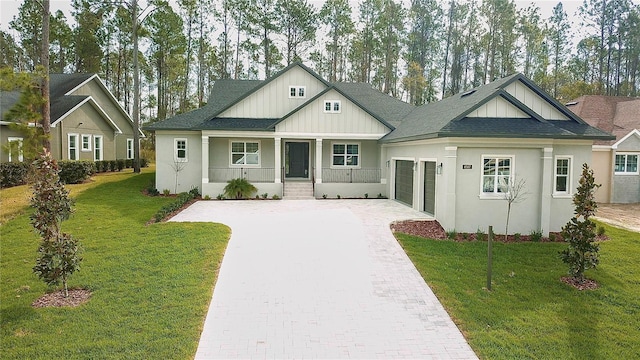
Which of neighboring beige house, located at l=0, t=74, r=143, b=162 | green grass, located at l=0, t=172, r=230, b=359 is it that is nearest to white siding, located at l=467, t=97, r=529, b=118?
green grass, located at l=0, t=172, r=230, b=359

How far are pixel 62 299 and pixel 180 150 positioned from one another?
1246 centimetres

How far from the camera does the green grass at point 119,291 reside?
561 cm

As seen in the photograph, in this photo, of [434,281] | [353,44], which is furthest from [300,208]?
[353,44]

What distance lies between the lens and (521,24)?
37000mm

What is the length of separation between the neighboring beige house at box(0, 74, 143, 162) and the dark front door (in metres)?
12.5

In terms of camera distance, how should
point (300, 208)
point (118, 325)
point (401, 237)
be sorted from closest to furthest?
1. point (118, 325)
2. point (401, 237)
3. point (300, 208)

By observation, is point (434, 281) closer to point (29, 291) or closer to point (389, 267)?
point (389, 267)

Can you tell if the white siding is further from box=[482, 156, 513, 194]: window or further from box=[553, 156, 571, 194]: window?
box=[553, 156, 571, 194]: window

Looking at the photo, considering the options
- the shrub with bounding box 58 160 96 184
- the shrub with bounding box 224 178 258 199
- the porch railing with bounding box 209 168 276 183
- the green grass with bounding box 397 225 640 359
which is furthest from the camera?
the porch railing with bounding box 209 168 276 183

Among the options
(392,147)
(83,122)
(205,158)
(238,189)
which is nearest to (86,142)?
(83,122)

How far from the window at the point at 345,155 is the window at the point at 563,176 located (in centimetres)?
→ 932

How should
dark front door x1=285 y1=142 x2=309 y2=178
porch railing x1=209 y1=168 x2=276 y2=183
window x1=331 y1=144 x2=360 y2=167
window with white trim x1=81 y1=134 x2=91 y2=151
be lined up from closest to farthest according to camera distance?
porch railing x1=209 y1=168 x2=276 y2=183
window x1=331 y1=144 x2=360 y2=167
dark front door x1=285 y1=142 x2=309 y2=178
window with white trim x1=81 y1=134 x2=91 y2=151

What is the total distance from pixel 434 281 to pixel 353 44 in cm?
3279

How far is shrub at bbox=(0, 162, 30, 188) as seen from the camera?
17.2m
